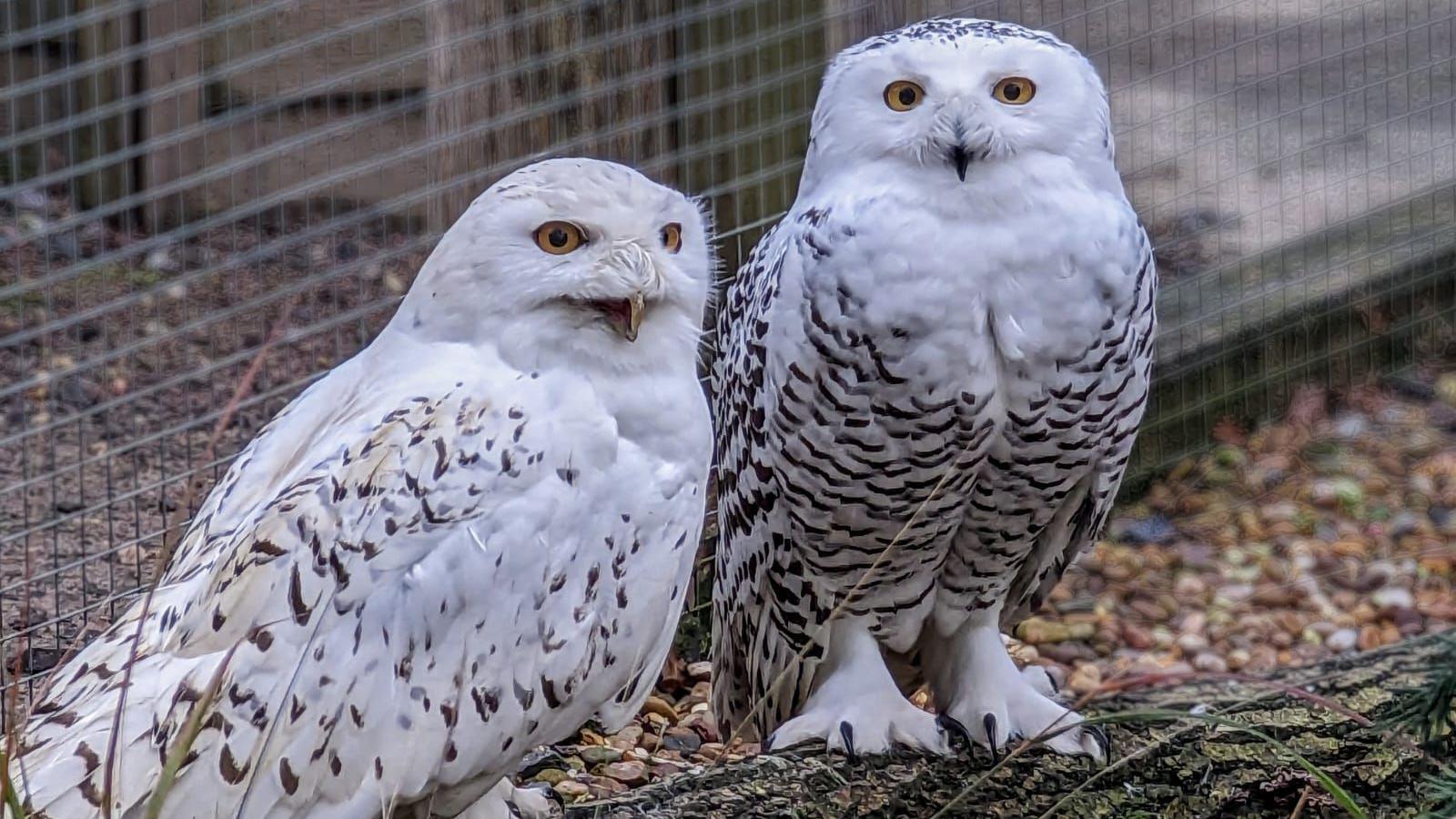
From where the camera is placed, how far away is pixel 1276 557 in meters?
4.70

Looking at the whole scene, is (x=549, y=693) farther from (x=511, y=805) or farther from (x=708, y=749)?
(x=708, y=749)

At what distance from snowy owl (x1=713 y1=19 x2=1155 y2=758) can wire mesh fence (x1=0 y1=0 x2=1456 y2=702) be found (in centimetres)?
101

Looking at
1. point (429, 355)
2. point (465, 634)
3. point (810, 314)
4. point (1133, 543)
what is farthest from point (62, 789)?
point (1133, 543)

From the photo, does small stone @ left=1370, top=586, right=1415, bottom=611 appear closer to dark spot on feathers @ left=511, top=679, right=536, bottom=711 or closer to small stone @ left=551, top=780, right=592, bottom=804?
small stone @ left=551, top=780, right=592, bottom=804

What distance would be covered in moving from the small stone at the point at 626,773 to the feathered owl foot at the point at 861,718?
645 millimetres

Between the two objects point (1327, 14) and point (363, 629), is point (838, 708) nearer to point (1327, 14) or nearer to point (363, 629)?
point (363, 629)

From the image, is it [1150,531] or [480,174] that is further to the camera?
[1150,531]

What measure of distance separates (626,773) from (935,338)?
132 centimetres

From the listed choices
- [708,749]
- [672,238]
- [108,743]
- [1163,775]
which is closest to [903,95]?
[672,238]

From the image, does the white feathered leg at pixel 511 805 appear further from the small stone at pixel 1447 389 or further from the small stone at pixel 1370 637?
the small stone at pixel 1447 389

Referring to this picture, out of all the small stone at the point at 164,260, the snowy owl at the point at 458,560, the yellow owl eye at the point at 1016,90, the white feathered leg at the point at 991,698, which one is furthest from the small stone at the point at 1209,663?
the small stone at the point at 164,260

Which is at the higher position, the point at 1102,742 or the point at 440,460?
the point at 440,460

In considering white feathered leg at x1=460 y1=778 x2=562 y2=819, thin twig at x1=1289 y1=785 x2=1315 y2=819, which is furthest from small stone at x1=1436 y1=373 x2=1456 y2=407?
white feathered leg at x1=460 y1=778 x2=562 y2=819

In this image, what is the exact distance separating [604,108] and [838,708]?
→ 144 centimetres
